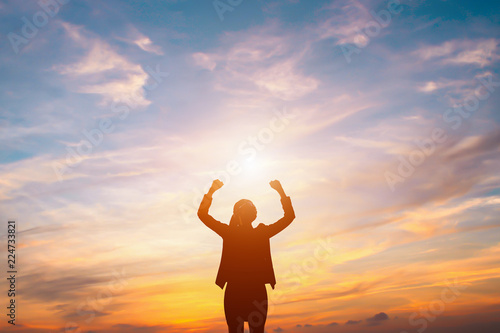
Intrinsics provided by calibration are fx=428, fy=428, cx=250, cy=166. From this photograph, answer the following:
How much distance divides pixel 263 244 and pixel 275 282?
0.77m

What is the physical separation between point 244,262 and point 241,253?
0.18 metres

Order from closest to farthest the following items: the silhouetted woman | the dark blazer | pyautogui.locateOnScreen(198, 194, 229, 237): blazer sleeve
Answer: the silhouetted woman
the dark blazer
pyautogui.locateOnScreen(198, 194, 229, 237): blazer sleeve

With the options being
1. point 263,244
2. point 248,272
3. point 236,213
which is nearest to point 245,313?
point 248,272

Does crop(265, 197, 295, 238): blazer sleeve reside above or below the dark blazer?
above

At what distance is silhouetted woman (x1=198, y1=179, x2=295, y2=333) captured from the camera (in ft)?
26.1

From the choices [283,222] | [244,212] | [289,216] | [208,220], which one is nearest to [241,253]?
[244,212]

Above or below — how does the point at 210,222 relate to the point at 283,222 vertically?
above

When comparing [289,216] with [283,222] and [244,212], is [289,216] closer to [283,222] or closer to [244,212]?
[283,222]

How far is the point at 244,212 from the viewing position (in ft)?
27.4

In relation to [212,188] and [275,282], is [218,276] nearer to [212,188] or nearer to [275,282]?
[275,282]

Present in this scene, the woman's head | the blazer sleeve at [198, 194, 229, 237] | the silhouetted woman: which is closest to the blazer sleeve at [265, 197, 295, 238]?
the silhouetted woman

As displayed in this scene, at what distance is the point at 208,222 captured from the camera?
835cm

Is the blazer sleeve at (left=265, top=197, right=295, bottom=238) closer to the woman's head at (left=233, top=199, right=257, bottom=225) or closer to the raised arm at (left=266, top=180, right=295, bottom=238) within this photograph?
the raised arm at (left=266, top=180, right=295, bottom=238)

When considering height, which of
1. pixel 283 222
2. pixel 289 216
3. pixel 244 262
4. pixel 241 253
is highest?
pixel 289 216
